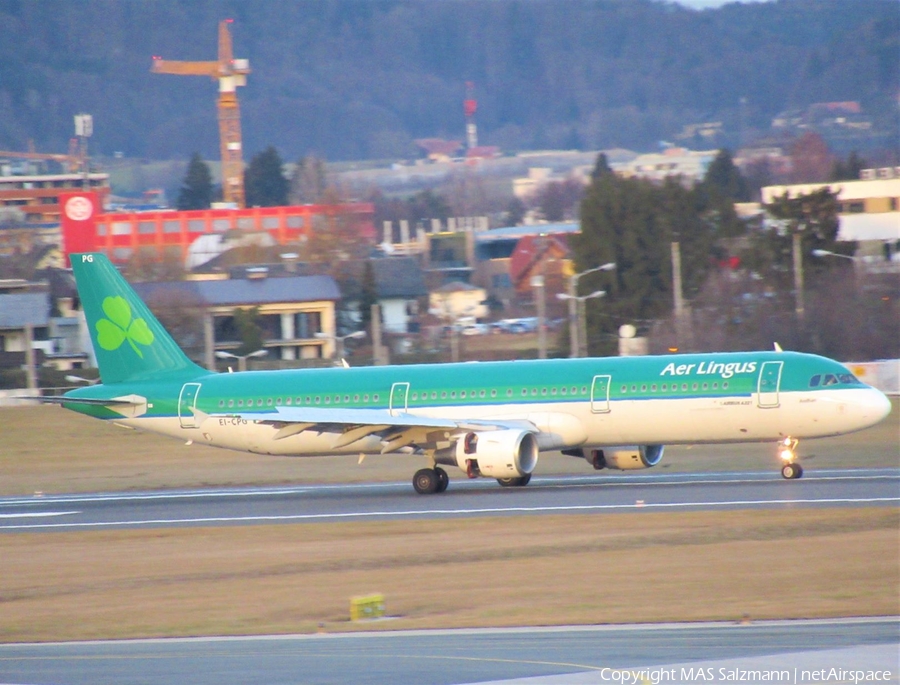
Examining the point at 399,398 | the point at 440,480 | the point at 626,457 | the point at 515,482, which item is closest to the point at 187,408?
the point at 399,398

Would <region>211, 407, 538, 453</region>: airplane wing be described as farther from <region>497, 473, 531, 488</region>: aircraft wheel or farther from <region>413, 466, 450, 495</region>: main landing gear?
<region>497, 473, 531, 488</region>: aircraft wheel

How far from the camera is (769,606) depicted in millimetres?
17016

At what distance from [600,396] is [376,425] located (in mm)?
5584

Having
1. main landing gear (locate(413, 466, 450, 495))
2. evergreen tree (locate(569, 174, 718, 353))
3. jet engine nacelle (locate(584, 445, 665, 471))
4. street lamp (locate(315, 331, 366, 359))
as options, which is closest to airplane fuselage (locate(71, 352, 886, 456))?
jet engine nacelle (locate(584, 445, 665, 471))

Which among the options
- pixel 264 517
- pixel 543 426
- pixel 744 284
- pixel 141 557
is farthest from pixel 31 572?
pixel 744 284

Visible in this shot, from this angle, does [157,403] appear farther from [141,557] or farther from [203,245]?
[203,245]

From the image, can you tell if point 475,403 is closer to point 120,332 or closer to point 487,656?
point 120,332

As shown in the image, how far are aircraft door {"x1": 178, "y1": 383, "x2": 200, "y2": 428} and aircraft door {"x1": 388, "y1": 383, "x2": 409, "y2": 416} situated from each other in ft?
18.9

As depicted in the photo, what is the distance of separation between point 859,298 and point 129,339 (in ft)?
147

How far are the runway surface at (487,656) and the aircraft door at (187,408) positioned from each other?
61.9 feet

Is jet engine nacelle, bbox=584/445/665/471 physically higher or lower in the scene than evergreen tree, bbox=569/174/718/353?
lower

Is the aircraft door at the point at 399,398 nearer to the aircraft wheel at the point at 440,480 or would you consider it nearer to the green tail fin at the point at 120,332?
the aircraft wheel at the point at 440,480

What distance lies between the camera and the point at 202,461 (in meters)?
46.3

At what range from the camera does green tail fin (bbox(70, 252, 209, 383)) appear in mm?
36656
